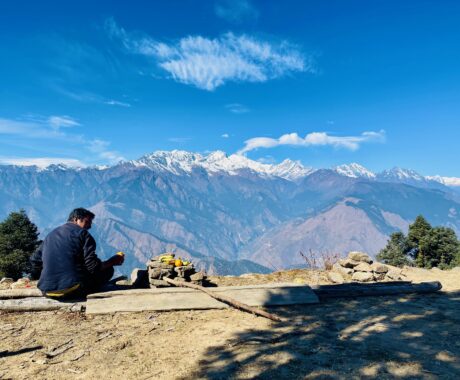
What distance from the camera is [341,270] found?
14500 mm

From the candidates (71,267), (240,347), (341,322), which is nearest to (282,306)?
(341,322)

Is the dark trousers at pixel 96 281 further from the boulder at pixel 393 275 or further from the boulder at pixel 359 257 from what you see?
the boulder at pixel 393 275

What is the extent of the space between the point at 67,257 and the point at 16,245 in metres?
46.6

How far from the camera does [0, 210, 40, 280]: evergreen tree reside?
4169 centimetres

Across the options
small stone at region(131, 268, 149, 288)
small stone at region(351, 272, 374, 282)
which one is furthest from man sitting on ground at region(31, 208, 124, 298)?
small stone at region(351, 272, 374, 282)

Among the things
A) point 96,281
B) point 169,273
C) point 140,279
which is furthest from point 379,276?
point 96,281

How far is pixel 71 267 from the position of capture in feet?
24.3

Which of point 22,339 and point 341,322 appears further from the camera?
point 341,322

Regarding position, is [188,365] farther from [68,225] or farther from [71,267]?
[68,225]

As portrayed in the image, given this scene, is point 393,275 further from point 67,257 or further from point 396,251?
point 396,251

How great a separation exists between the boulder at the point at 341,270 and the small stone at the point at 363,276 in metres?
0.58

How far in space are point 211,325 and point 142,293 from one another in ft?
7.11

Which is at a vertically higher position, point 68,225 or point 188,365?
point 68,225

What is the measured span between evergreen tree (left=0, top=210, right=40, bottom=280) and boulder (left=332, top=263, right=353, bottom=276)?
41.7 m
